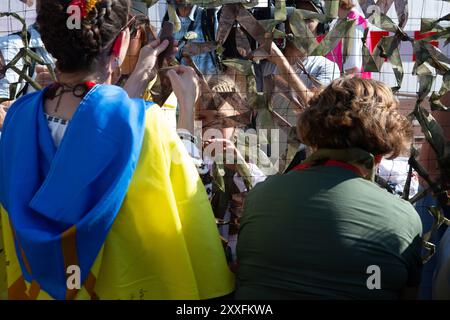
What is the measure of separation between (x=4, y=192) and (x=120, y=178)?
0.42 metres

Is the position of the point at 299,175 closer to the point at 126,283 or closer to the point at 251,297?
the point at 251,297

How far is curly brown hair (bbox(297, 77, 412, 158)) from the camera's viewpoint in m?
2.19

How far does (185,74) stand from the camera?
2703 mm

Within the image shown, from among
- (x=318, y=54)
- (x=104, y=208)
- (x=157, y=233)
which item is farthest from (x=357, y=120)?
(x=104, y=208)

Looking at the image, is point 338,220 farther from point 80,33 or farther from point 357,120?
point 80,33

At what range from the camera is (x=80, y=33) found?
80.8 inches

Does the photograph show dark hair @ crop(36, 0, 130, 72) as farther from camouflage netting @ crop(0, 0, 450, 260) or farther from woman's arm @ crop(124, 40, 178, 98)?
camouflage netting @ crop(0, 0, 450, 260)

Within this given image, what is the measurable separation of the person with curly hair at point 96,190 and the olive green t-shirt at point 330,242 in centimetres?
16

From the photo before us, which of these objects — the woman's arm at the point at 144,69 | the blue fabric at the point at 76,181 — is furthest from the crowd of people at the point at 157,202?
the woman's arm at the point at 144,69

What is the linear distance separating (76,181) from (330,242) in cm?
77

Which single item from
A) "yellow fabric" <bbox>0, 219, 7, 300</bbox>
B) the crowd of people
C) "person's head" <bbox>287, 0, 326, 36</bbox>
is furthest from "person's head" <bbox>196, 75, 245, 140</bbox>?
"yellow fabric" <bbox>0, 219, 7, 300</bbox>
